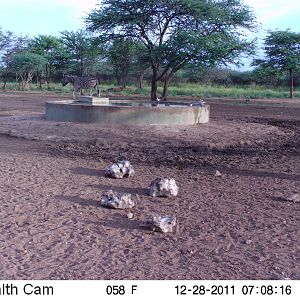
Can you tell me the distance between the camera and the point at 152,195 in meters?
6.76

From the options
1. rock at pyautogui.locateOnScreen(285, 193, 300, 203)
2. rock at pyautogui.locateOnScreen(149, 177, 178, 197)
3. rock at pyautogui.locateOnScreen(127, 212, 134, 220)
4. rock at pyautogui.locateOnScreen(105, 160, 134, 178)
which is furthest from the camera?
rock at pyautogui.locateOnScreen(105, 160, 134, 178)

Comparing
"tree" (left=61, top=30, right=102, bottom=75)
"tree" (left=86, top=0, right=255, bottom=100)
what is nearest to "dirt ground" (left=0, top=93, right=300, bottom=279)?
"tree" (left=86, top=0, right=255, bottom=100)

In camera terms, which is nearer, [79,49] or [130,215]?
[130,215]

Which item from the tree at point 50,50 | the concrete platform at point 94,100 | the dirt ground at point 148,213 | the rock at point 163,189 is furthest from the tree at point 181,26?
the tree at point 50,50

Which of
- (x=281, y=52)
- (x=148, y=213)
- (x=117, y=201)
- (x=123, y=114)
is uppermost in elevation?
(x=281, y=52)

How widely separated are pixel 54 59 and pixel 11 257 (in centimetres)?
4997

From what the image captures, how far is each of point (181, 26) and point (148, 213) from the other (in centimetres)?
Answer: 2107

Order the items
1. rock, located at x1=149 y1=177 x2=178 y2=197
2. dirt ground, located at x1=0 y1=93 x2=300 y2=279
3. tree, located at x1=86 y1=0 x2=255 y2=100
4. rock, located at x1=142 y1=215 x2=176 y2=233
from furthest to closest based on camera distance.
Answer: tree, located at x1=86 y1=0 x2=255 y2=100 < rock, located at x1=149 y1=177 x2=178 y2=197 < rock, located at x1=142 y1=215 x2=176 y2=233 < dirt ground, located at x1=0 y1=93 x2=300 y2=279

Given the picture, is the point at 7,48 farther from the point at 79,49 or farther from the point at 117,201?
the point at 117,201

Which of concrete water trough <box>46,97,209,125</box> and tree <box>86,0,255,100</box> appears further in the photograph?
tree <box>86,0,255,100</box>

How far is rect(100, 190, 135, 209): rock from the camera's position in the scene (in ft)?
19.9

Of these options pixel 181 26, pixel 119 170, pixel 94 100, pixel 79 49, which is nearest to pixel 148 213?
pixel 119 170

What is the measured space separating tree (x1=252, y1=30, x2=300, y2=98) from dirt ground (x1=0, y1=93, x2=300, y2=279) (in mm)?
31469

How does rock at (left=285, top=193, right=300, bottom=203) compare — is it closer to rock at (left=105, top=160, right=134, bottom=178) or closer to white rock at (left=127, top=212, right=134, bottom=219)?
white rock at (left=127, top=212, right=134, bottom=219)
